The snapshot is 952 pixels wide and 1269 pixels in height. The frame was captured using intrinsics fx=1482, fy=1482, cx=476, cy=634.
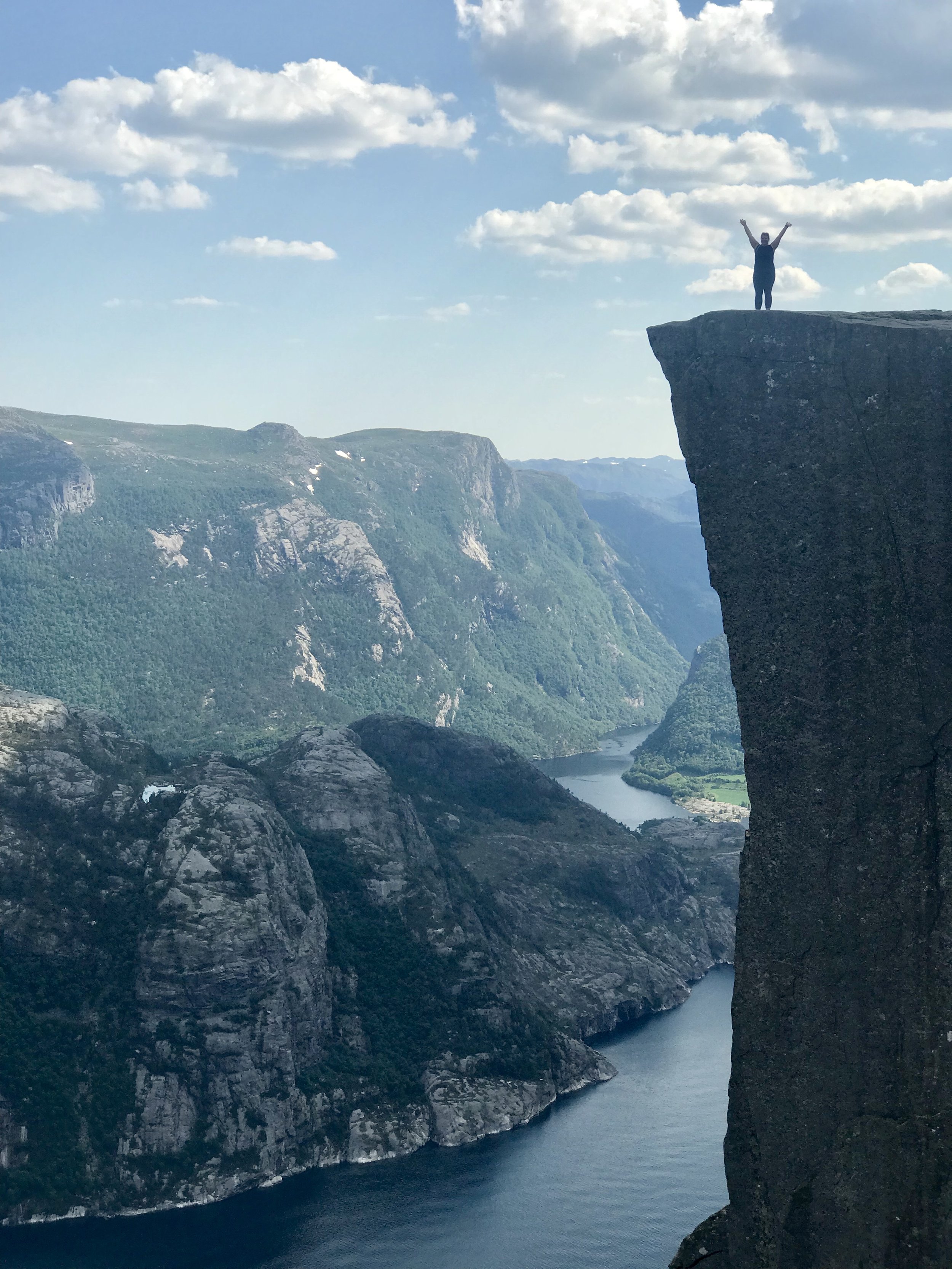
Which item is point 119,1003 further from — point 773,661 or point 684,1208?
point 773,661

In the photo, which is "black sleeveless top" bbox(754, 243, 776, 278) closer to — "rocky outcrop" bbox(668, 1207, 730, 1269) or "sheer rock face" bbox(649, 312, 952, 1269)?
"sheer rock face" bbox(649, 312, 952, 1269)

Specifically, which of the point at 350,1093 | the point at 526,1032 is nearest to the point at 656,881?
the point at 526,1032

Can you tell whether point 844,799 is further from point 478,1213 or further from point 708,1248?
point 478,1213

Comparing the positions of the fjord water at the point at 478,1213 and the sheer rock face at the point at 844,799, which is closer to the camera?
the sheer rock face at the point at 844,799

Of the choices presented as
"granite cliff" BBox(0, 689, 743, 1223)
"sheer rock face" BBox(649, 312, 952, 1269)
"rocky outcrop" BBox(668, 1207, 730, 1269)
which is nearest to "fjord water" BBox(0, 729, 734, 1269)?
"granite cliff" BBox(0, 689, 743, 1223)

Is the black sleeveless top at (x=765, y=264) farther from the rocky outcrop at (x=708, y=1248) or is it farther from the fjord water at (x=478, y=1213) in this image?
the fjord water at (x=478, y=1213)

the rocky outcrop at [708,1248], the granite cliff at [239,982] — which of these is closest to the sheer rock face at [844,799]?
the rocky outcrop at [708,1248]
